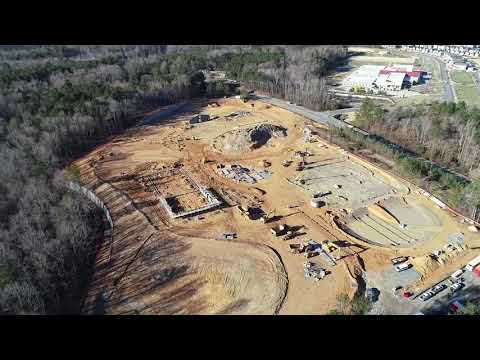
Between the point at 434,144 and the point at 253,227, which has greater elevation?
the point at 434,144

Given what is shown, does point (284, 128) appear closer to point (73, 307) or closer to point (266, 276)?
point (266, 276)

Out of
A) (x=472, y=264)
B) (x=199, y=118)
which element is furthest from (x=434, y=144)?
(x=199, y=118)

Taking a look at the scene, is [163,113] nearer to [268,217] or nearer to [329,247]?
[268,217]

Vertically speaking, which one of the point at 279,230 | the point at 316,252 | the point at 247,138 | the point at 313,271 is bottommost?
the point at 313,271

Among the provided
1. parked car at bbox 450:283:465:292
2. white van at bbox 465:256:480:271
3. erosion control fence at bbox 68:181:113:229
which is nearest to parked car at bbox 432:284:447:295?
parked car at bbox 450:283:465:292

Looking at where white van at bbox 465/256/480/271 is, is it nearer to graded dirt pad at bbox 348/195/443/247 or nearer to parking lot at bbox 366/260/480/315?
parking lot at bbox 366/260/480/315
